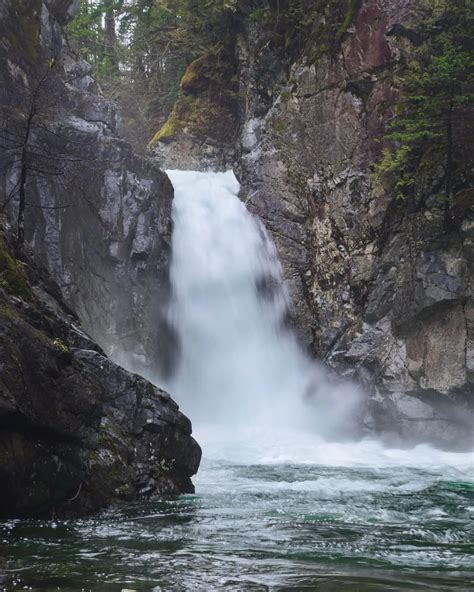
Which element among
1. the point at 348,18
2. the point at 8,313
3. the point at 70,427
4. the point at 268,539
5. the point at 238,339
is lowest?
the point at 268,539

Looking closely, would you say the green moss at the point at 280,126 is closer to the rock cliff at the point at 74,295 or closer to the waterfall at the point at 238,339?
the waterfall at the point at 238,339

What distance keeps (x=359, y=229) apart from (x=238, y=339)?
18.6 ft

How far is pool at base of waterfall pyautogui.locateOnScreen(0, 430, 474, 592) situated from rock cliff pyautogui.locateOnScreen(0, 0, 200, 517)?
2.31ft

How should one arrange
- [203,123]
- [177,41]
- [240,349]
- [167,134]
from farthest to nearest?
[177,41] < [167,134] < [203,123] < [240,349]

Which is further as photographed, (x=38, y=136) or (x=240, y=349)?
(x=240, y=349)

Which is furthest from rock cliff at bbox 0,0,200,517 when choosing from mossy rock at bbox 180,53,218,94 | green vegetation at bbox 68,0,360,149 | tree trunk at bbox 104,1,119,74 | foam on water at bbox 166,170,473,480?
tree trunk at bbox 104,1,119,74

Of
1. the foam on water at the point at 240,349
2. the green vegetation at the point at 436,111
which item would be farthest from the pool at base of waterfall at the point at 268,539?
the green vegetation at the point at 436,111

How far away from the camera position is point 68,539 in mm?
6477

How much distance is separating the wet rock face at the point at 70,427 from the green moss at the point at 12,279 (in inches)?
2.9

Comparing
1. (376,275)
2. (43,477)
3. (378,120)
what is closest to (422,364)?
(376,275)

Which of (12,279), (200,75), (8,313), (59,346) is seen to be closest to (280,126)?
(200,75)

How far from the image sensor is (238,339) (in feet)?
67.8

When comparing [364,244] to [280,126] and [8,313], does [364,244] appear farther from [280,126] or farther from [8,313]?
[8,313]

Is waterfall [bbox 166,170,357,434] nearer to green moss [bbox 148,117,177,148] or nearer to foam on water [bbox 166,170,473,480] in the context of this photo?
foam on water [bbox 166,170,473,480]
